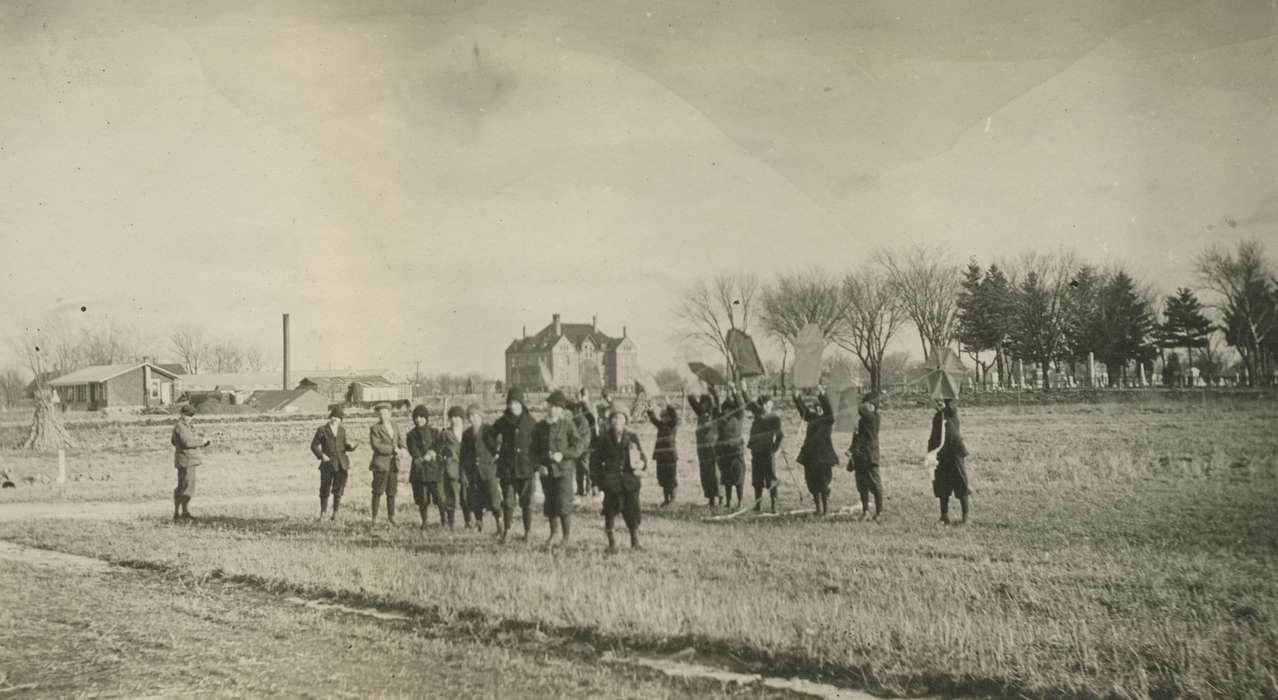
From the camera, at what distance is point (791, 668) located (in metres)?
5.70

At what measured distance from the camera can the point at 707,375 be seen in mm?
12781

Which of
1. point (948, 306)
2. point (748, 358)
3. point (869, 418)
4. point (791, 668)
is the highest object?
point (948, 306)

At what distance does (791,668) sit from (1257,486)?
9.99 meters

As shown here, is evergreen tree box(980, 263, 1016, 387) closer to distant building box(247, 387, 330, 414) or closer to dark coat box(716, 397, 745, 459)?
dark coat box(716, 397, 745, 459)

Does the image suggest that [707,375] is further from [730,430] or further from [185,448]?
[185,448]

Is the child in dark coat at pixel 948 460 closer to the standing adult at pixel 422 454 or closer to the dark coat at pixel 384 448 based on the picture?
the standing adult at pixel 422 454

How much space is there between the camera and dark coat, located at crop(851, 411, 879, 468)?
36.4 ft

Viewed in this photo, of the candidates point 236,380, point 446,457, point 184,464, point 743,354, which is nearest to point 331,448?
point 446,457

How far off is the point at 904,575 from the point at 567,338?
21.1 ft

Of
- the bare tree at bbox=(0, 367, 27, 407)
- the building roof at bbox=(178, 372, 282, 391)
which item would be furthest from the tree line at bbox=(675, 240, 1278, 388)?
the building roof at bbox=(178, 372, 282, 391)

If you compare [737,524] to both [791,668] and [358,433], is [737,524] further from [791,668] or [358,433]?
[358,433]

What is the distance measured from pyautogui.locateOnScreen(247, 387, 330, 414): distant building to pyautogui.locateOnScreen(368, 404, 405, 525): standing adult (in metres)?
19.1

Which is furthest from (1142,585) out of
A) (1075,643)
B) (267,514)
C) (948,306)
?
(948,306)

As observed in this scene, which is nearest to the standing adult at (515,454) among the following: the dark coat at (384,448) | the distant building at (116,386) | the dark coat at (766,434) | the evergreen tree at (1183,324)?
the dark coat at (384,448)
